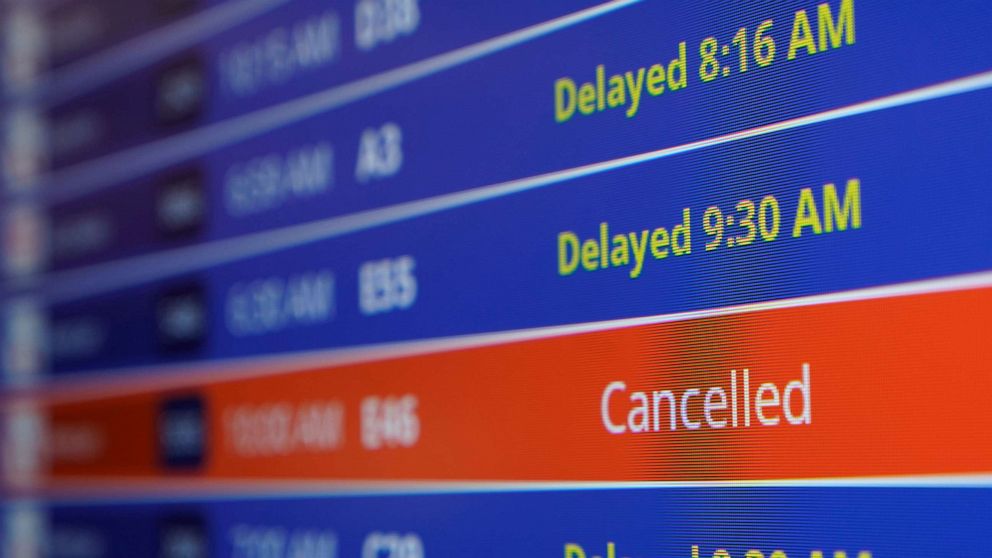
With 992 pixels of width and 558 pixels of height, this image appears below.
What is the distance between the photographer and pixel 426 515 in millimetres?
1323

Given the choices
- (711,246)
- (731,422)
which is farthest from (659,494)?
(711,246)

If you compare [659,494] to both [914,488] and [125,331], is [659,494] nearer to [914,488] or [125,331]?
[914,488]

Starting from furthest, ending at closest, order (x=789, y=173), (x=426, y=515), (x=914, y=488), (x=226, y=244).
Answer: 1. (x=226, y=244)
2. (x=426, y=515)
3. (x=789, y=173)
4. (x=914, y=488)

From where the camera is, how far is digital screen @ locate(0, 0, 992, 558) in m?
0.96

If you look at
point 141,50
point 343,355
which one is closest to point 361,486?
point 343,355

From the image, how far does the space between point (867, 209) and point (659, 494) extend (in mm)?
297

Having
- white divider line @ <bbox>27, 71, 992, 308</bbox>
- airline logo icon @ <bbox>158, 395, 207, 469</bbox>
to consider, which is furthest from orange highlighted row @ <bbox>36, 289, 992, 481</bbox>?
white divider line @ <bbox>27, 71, 992, 308</bbox>

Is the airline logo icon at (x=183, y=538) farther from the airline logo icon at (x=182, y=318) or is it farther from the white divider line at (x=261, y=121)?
the white divider line at (x=261, y=121)

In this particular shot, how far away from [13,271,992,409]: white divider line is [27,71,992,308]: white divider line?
0.13 m

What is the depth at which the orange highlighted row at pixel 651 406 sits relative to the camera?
93cm

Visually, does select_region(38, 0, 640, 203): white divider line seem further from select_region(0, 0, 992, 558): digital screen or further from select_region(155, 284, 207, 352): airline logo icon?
select_region(155, 284, 207, 352): airline logo icon

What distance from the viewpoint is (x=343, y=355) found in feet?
4.75

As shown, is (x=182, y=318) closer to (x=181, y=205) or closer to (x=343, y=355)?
(x=181, y=205)

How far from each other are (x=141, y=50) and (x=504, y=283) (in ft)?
2.60
